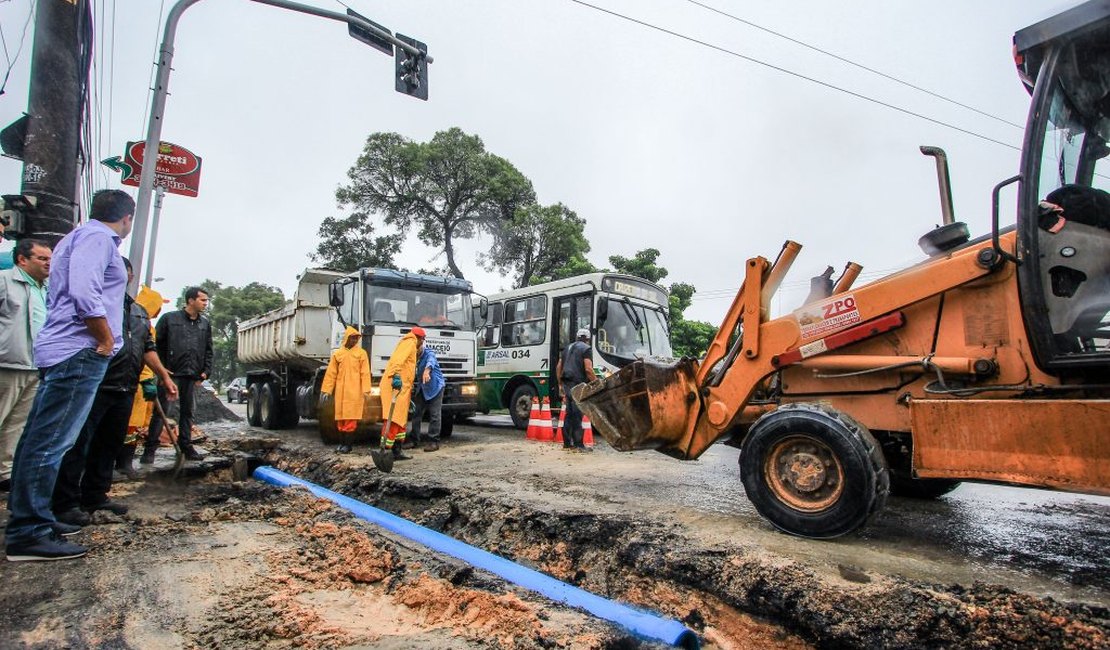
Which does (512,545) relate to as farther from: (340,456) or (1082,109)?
(1082,109)

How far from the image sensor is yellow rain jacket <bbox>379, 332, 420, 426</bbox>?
22.9 ft

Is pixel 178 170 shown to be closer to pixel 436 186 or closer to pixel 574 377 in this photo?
pixel 574 377

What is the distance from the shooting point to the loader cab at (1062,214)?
2.93 metres

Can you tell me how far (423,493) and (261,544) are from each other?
1651mm

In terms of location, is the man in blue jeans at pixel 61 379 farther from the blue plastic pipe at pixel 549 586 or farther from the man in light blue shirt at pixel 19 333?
the blue plastic pipe at pixel 549 586

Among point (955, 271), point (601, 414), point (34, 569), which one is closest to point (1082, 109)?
point (955, 271)

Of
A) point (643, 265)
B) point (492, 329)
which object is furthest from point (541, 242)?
point (492, 329)

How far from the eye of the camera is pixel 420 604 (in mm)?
2490

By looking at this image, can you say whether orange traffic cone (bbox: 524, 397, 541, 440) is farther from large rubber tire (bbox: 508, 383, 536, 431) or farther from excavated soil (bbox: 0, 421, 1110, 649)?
excavated soil (bbox: 0, 421, 1110, 649)

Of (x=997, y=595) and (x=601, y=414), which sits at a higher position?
(x=601, y=414)

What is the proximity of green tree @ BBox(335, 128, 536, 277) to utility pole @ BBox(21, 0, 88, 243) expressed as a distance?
22881 mm

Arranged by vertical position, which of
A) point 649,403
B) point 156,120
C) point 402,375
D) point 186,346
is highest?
point 156,120

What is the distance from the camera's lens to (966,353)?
329 cm

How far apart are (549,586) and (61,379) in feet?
8.65
